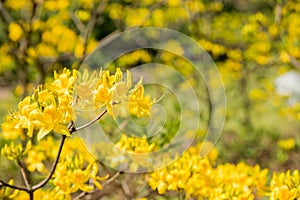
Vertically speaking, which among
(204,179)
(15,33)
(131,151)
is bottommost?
(204,179)

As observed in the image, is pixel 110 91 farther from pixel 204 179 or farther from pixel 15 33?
pixel 15 33

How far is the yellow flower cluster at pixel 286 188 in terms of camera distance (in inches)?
56.5

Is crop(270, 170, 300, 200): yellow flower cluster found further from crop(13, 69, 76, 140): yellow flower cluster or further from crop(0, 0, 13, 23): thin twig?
crop(0, 0, 13, 23): thin twig

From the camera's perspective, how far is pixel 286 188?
56.4 inches

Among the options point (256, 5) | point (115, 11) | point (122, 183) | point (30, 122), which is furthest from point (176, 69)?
point (256, 5)

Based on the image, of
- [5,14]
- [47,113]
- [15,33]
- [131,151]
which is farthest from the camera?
[15,33]

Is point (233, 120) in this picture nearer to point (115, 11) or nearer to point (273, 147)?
point (273, 147)

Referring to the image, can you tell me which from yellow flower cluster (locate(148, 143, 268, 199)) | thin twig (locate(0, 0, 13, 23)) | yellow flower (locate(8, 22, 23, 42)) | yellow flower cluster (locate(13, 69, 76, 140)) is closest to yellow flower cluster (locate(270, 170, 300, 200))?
yellow flower cluster (locate(148, 143, 268, 199))

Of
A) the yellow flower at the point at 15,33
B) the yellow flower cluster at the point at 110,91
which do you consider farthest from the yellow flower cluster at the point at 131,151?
the yellow flower at the point at 15,33

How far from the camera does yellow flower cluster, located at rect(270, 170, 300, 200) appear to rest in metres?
1.43

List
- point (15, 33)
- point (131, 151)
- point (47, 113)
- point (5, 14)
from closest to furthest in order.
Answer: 1. point (47, 113)
2. point (131, 151)
3. point (5, 14)
4. point (15, 33)

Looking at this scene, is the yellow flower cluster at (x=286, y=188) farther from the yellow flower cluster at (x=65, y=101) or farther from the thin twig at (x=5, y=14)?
the thin twig at (x=5, y=14)

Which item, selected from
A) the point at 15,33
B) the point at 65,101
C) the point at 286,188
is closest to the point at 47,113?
the point at 65,101

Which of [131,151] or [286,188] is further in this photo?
[131,151]
